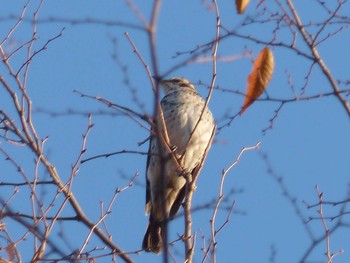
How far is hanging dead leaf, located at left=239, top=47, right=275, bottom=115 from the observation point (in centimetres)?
388

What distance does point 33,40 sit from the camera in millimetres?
5055

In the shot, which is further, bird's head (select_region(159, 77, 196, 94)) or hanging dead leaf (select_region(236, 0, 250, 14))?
bird's head (select_region(159, 77, 196, 94))

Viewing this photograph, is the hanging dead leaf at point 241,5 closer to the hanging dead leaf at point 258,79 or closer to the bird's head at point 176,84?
the hanging dead leaf at point 258,79

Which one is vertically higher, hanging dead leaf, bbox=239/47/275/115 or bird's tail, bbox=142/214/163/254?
bird's tail, bbox=142/214/163/254

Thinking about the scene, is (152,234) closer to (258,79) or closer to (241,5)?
(258,79)

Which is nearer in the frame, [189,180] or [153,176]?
[189,180]

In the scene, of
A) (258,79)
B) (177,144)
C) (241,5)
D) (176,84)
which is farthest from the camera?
(176,84)

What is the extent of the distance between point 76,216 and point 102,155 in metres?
0.69

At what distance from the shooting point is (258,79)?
12.8 ft

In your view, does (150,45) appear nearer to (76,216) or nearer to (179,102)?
(76,216)

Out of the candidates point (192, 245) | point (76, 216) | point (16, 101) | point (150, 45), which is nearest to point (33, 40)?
point (16, 101)

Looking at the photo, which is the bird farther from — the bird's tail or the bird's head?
the bird's head

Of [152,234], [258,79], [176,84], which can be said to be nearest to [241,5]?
[258,79]

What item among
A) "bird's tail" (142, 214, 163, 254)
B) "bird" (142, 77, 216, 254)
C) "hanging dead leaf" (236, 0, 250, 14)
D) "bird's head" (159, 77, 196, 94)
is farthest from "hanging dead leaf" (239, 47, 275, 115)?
"bird's head" (159, 77, 196, 94)
